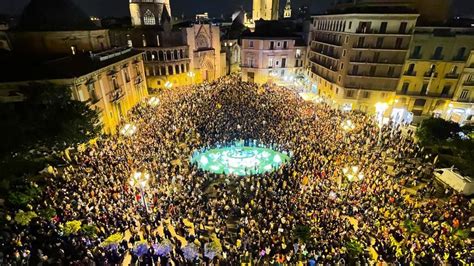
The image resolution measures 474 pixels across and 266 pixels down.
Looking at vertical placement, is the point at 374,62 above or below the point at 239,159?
above

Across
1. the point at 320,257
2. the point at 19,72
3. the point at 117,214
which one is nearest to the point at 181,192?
the point at 117,214

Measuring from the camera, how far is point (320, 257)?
12336 millimetres

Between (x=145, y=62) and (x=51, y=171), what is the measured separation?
25.0 metres

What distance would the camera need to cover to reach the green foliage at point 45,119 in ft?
49.9

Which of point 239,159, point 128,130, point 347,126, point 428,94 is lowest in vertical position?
point 239,159

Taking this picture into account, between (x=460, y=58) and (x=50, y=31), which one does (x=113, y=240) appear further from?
(x=460, y=58)

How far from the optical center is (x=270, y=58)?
4403 centimetres

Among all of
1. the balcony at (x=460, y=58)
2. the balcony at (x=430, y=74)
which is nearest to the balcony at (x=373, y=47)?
the balcony at (x=430, y=74)

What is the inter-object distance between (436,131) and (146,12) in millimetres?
44318

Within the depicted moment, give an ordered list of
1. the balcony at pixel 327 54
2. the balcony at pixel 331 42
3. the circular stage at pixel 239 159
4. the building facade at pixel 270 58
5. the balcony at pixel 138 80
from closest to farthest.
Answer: the circular stage at pixel 239 159, the balcony at pixel 138 80, the balcony at pixel 331 42, the balcony at pixel 327 54, the building facade at pixel 270 58

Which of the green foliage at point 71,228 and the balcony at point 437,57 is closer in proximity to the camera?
the green foliage at point 71,228

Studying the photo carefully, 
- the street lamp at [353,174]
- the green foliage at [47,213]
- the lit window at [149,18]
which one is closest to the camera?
the green foliage at [47,213]

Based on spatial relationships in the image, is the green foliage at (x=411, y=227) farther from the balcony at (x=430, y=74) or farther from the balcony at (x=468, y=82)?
the balcony at (x=468, y=82)

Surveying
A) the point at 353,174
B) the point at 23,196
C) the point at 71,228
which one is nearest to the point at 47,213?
the point at 71,228
